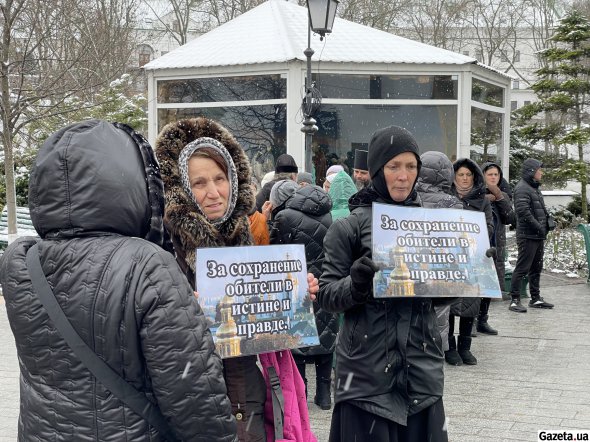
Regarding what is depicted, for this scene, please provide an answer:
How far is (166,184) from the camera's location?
321 cm

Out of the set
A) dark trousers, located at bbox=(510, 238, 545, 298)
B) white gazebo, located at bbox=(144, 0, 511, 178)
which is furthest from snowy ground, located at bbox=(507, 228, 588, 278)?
dark trousers, located at bbox=(510, 238, 545, 298)

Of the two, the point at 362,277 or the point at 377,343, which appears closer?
the point at 362,277

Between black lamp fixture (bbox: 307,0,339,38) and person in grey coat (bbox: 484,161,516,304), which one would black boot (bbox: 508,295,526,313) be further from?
black lamp fixture (bbox: 307,0,339,38)

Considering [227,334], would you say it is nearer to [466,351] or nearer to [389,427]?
[389,427]

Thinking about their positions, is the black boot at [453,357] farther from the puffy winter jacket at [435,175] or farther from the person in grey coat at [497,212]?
the puffy winter jacket at [435,175]

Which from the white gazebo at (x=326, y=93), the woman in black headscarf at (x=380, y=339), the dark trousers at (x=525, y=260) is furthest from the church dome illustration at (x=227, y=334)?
the white gazebo at (x=326, y=93)

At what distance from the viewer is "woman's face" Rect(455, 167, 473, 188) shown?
8.05 meters

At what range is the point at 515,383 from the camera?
283 inches

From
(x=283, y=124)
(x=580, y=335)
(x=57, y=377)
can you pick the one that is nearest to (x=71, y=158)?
(x=57, y=377)

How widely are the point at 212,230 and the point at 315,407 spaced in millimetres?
3739

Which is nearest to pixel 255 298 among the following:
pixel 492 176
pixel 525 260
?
pixel 492 176

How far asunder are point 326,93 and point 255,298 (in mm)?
11928

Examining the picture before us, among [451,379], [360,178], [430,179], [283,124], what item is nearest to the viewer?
[430,179]

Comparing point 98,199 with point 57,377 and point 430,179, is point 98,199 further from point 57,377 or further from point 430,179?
point 430,179
